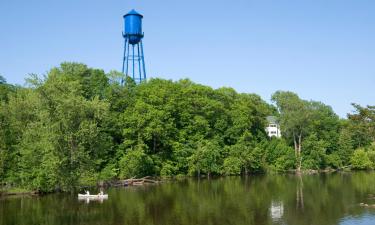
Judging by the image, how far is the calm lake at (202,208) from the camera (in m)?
31.2

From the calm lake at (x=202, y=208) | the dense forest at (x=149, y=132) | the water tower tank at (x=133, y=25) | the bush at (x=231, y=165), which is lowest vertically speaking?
the calm lake at (x=202, y=208)

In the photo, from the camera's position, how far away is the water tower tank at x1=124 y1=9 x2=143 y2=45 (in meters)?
71.5

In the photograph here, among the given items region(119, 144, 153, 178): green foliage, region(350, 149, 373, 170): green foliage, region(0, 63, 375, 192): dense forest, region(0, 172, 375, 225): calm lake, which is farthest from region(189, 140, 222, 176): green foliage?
region(350, 149, 373, 170): green foliage

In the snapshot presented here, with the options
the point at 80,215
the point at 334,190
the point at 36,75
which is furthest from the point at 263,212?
the point at 36,75

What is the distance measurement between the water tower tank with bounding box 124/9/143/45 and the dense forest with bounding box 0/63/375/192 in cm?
752

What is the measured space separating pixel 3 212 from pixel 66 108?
12.0m

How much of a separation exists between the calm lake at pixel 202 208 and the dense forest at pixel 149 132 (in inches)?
202

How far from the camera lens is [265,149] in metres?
84.8

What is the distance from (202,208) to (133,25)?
43.5 metres

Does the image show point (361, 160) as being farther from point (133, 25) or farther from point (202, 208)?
point (202, 208)

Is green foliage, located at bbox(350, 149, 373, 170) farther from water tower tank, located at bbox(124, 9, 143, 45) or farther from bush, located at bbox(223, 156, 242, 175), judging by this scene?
water tower tank, located at bbox(124, 9, 143, 45)

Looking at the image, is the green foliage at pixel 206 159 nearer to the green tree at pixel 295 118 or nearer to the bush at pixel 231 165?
the bush at pixel 231 165

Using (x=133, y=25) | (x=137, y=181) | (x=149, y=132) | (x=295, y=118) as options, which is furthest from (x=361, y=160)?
(x=133, y=25)

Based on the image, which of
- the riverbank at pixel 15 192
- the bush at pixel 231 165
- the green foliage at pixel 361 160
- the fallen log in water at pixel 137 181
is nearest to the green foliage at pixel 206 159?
the bush at pixel 231 165
